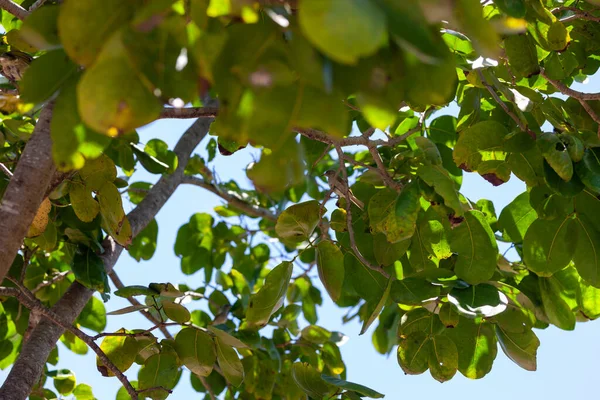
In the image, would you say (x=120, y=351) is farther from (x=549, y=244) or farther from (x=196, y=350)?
(x=549, y=244)

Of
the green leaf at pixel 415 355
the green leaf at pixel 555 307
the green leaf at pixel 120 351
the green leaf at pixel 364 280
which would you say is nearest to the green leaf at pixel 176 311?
the green leaf at pixel 120 351

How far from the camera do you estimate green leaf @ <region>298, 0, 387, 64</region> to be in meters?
0.53

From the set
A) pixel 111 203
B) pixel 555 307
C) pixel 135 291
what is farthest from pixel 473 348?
pixel 111 203

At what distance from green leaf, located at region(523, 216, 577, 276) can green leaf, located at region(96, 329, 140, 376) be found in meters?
1.02

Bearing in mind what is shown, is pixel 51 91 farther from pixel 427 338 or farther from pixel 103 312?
pixel 103 312

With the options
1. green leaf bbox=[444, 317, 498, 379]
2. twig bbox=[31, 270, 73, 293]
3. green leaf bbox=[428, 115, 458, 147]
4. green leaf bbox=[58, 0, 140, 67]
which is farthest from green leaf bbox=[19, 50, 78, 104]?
twig bbox=[31, 270, 73, 293]

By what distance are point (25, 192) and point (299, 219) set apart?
2.17ft

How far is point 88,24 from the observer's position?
0.69m

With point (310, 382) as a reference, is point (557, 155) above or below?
above

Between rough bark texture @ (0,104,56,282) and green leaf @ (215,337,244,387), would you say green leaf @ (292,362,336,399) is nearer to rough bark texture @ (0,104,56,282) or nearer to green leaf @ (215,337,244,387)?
green leaf @ (215,337,244,387)

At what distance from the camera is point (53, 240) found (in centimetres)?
191

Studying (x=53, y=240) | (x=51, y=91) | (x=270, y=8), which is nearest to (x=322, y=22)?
(x=270, y=8)

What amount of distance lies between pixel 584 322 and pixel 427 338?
51cm

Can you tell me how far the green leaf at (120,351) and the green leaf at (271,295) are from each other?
46 cm
